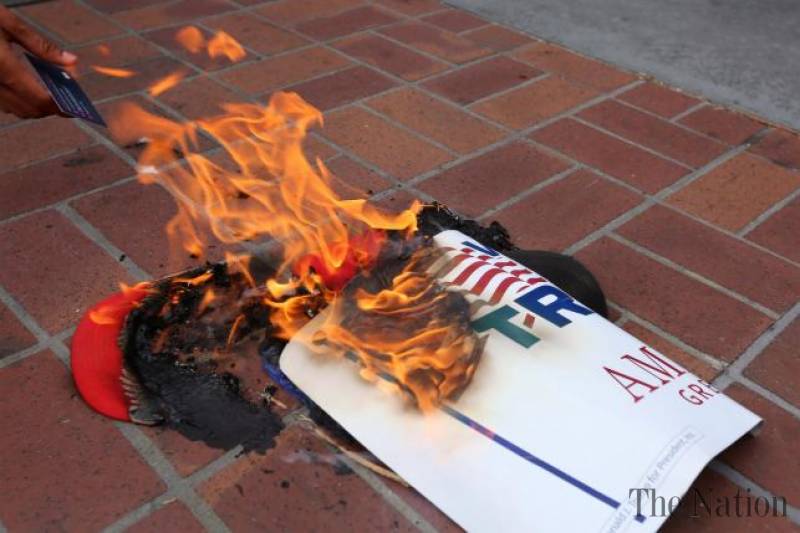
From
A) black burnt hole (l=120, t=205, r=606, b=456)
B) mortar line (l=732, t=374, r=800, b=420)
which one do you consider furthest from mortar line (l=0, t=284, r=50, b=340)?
mortar line (l=732, t=374, r=800, b=420)

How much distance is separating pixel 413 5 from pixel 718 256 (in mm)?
2313

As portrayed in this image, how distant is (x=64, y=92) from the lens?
172 cm

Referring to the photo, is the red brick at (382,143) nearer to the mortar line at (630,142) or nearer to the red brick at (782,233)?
the mortar line at (630,142)

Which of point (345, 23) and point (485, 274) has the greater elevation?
point (485, 274)

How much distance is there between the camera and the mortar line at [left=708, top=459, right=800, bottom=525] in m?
1.52

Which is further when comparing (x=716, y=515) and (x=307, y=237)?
(x=307, y=237)

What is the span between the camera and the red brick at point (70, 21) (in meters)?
3.29

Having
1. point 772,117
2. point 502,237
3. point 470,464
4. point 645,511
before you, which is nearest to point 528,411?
point 470,464

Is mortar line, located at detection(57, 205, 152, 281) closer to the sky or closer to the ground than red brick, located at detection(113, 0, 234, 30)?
closer to the ground

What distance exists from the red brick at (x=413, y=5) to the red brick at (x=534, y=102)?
0.95m

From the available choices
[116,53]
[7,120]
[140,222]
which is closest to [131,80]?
[116,53]

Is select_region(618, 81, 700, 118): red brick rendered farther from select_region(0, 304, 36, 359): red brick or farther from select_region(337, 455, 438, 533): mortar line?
select_region(0, 304, 36, 359): red brick

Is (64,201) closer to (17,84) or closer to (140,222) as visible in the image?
(140,222)

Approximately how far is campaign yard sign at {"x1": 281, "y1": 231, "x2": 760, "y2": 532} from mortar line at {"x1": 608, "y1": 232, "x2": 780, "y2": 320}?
0.55 m
